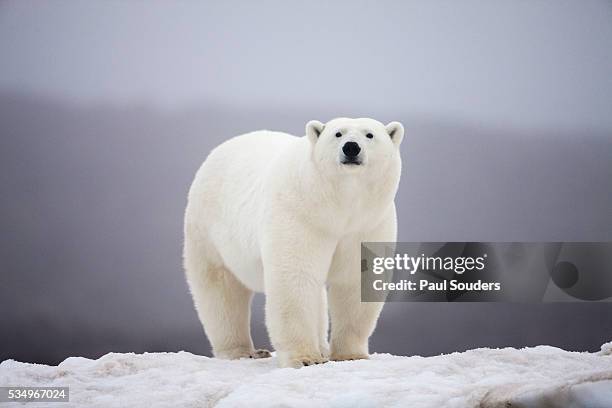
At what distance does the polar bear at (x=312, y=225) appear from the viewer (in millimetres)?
4242

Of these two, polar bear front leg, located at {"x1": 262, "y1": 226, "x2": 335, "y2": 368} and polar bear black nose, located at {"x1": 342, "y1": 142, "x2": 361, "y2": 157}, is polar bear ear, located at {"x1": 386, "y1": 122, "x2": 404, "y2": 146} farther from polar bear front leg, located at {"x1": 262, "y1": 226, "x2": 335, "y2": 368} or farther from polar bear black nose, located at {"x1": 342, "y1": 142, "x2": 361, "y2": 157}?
polar bear front leg, located at {"x1": 262, "y1": 226, "x2": 335, "y2": 368}

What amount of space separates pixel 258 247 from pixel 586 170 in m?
2.26

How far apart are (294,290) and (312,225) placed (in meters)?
0.35

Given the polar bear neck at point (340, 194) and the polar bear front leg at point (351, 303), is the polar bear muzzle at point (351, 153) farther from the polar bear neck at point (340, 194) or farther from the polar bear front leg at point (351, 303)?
the polar bear front leg at point (351, 303)

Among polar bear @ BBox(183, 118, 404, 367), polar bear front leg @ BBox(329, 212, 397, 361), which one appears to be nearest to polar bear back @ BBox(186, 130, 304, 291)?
polar bear @ BBox(183, 118, 404, 367)

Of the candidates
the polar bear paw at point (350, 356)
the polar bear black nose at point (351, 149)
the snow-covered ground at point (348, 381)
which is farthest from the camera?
the polar bear paw at point (350, 356)

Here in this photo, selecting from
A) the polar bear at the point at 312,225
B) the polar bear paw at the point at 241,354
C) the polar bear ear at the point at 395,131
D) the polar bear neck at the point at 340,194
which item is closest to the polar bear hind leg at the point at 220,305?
the polar bear paw at the point at 241,354

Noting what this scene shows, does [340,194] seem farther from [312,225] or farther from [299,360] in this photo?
[299,360]

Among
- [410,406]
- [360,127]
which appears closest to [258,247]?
[360,127]

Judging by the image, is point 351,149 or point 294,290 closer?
point 351,149

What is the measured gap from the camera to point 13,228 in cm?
496

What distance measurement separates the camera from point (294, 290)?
14.0ft

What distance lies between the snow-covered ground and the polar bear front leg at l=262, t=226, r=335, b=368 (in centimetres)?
25

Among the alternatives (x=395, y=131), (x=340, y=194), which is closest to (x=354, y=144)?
(x=340, y=194)
